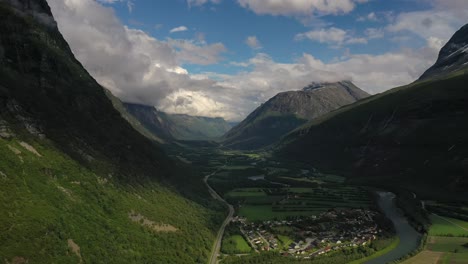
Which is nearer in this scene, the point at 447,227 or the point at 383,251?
the point at 383,251

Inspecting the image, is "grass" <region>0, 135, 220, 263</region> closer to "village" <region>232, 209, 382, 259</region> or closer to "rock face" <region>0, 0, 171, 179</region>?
"rock face" <region>0, 0, 171, 179</region>

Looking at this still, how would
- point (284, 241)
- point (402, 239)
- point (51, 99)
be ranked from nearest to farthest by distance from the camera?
point (284, 241), point (402, 239), point (51, 99)

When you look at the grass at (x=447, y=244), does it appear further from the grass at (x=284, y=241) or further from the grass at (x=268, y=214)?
the grass at (x=268, y=214)

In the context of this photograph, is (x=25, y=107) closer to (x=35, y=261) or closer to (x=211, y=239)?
(x=35, y=261)

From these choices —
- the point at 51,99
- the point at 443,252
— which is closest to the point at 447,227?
the point at 443,252

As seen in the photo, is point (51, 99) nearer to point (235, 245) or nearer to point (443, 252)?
point (235, 245)

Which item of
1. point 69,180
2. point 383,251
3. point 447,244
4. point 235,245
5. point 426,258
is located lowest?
point 235,245

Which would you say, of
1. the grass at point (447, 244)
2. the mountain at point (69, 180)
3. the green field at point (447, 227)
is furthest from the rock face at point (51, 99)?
the green field at point (447, 227)
